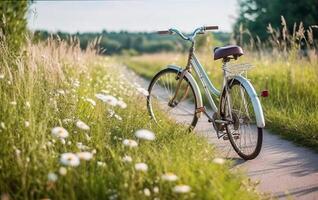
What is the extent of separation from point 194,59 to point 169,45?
99.0 meters

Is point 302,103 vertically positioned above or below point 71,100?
below

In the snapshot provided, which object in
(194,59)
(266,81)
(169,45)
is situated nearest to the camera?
(194,59)

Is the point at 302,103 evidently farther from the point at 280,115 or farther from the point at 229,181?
the point at 229,181

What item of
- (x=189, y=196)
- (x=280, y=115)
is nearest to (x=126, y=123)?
(x=189, y=196)

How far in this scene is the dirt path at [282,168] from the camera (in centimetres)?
450

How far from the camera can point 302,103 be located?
25.2 ft

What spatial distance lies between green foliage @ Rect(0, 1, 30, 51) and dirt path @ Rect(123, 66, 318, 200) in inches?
188

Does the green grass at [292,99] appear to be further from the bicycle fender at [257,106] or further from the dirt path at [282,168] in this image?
the bicycle fender at [257,106]

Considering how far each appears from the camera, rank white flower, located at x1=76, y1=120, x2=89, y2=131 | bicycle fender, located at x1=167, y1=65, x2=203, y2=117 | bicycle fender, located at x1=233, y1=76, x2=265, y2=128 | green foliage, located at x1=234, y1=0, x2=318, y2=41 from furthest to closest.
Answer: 1. green foliage, located at x1=234, y1=0, x2=318, y2=41
2. bicycle fender, located at x1=167, y1=65, x2=203, y2=117
3. bicycle fender, located at x1=233, y1=76, x2=265, y2=128
4. white flower, located at x1=76, y1=120, x2=89, y2=131

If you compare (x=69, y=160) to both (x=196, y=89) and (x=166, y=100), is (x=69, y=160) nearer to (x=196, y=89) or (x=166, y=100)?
(x=196, y=89)

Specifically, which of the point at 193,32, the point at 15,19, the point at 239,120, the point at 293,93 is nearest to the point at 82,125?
the point at 239,120

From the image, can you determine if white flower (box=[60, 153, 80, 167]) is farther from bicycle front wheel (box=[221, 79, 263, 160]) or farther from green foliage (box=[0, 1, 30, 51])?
green foliage (box=[0, 1, 30, 51])

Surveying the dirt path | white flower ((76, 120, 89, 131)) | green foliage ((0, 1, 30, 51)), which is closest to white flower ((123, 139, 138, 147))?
white flower ((76, 120, 89, 131))

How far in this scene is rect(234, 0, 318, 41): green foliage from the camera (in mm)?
A: 20406
